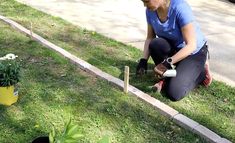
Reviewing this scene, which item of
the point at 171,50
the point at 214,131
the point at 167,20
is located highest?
the point at 167,20

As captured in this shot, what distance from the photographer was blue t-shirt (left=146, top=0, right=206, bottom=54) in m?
3.58

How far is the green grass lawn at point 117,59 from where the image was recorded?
11.2 feet

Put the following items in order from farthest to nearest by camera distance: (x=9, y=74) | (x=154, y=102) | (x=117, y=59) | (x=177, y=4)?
(x=117, y=59)
(x=177, y=4)
(x=154, y=102)
(x=9, y=74)

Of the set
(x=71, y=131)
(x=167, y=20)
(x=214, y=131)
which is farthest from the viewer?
(x=167, y=20)

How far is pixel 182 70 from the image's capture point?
3.74 meters

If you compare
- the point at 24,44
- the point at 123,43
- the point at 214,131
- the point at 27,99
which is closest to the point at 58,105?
the point at 27,99

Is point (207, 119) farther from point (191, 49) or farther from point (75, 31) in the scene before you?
point (75, 31)

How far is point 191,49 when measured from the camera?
3.58m

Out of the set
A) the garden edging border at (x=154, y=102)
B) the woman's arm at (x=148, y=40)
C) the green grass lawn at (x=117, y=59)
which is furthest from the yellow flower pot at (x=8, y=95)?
the woman's arm at (x=148, y=40)

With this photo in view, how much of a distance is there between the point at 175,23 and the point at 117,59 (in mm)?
1196

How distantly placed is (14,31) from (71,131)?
164 inches

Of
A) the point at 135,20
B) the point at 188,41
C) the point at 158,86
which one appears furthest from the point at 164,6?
the point at 135,20

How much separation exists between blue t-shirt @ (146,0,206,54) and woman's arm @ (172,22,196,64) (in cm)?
5

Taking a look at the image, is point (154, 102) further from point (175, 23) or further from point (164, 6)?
point (164, 6)
